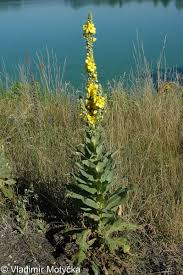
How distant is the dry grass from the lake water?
3023 mm

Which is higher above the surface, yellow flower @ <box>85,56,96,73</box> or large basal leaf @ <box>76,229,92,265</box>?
yellow flower @ <box>85,56,96,73</box>

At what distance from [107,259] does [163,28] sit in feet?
39.1

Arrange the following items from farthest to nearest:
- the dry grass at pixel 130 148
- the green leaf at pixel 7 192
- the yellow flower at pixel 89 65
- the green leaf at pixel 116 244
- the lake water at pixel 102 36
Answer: the lake water at pixel 102 36
the green leaf at pixel 7 192
the dry grass at pixel 130 148
the green leaf at pixel 116 244
the yellow flower at pixel 89 65

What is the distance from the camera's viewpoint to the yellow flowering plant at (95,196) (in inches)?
90.4

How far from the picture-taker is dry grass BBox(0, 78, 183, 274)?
2.67 meters

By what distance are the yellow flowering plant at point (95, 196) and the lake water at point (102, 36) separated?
5.10 metres

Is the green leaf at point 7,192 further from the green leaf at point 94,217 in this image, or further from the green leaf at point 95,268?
the green leaf at point 95,268

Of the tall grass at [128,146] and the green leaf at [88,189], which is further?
the tall grass at [128,146]

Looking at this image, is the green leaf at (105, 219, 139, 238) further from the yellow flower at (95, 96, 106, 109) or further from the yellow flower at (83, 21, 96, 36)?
the yellow flower at (83, 21, 96, 36)

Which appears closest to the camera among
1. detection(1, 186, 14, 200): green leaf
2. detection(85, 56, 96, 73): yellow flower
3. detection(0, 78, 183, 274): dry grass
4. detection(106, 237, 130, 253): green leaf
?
detection(85, 56, 96, 73): yellow flower

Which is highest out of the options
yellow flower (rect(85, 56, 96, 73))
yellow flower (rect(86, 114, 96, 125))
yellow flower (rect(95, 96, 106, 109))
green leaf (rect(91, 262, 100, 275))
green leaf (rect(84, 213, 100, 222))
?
yellow flower (rect(85, 56, 96, 73))

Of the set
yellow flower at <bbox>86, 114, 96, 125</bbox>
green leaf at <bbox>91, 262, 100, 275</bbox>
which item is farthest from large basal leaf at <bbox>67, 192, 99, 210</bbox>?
yellow flower at <bbox>86, 114, 96, 125</bbox>

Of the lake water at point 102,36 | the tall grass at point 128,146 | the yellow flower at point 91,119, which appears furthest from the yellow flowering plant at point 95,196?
the lake water at point 102,36

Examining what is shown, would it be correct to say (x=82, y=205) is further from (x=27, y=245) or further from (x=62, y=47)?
(x=62, y=47)
